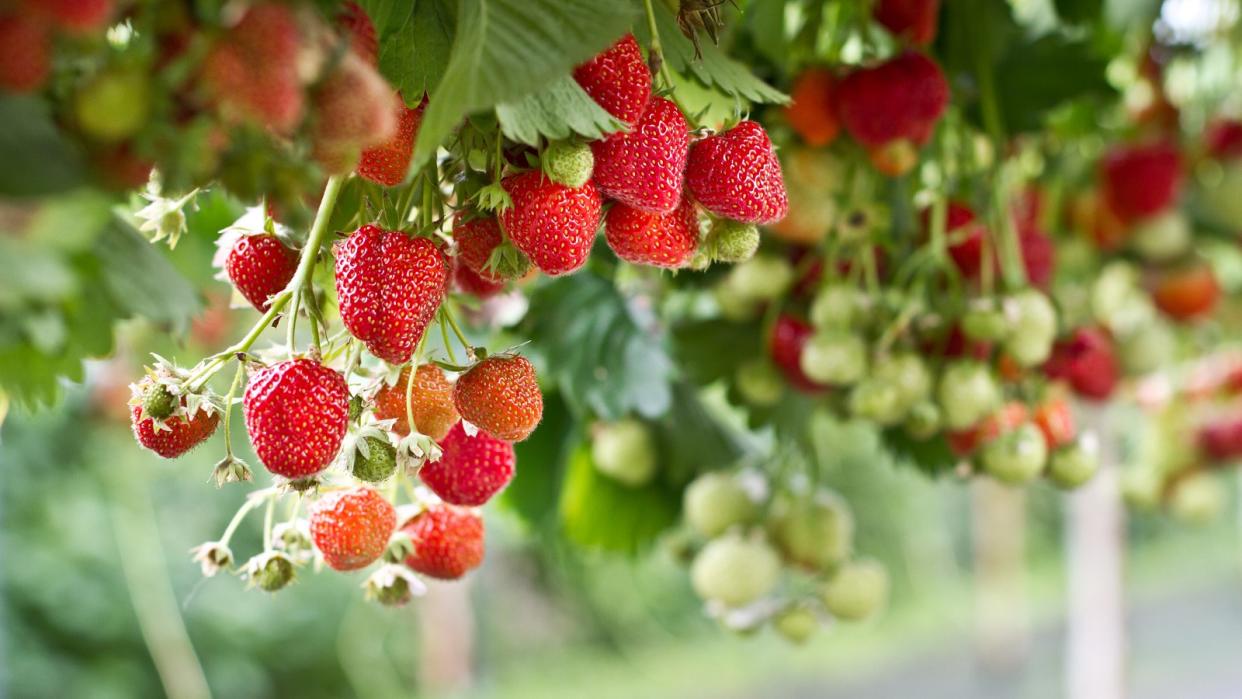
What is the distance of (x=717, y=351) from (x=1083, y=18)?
271 mm

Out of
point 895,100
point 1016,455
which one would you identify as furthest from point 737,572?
point 895,100

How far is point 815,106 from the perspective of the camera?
513 mm

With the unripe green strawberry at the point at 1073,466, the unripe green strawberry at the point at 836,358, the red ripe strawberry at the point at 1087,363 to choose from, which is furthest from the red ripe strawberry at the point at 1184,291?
the unripe green strawberry at the point at 836,358

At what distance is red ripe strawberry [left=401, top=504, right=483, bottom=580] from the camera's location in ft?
1.19

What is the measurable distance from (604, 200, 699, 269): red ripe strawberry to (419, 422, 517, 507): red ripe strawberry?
2.8 inches

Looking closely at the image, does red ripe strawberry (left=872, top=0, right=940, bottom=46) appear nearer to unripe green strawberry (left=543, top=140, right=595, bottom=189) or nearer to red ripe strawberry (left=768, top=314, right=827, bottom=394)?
red ripe strawberry (left=768, top=314, right=827, bottom=394)

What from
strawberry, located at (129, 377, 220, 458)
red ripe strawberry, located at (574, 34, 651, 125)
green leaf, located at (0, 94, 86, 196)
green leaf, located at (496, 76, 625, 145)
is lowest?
strawberry, located at (129, 377, 220, 458)

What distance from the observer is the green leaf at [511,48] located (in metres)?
0.24

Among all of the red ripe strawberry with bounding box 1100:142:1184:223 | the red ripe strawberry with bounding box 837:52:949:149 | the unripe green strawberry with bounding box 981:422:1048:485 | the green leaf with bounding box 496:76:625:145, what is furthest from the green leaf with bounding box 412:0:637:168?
the red ripe strawberry with bounding box 1100:142:1184:223

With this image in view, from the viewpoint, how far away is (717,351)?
2.09 feet

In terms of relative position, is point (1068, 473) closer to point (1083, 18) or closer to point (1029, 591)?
point (1083, 18)

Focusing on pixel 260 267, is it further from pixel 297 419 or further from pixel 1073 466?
pixel 1073 466

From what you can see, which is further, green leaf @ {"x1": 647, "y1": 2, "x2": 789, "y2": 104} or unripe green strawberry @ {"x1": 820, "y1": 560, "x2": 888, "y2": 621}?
unripe green strawberry @ {"x1": 820, "y1": 560, "x2": 888, "y2": 621}

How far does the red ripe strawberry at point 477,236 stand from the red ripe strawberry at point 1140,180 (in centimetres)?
65
